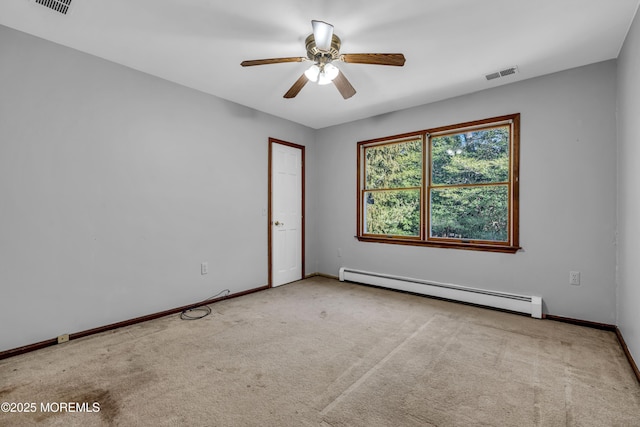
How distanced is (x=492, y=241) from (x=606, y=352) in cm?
142

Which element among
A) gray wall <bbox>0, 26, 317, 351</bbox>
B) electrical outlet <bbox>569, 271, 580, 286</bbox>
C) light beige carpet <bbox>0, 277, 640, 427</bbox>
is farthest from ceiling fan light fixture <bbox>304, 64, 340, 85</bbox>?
electrical outlet <bbox>569, 271, 580, 286</bbox>

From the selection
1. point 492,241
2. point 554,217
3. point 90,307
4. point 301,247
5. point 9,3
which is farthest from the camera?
point 301,247

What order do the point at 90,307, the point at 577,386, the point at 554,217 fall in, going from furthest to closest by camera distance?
the point at 554,217 < the point at 90,307 < the point at 577,386

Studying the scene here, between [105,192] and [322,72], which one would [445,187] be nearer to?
[322,72]

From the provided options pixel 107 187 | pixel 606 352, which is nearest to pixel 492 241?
→ pixel 606 352

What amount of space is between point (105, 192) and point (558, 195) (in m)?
4.61

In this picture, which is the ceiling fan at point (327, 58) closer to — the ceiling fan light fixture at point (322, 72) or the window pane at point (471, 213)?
the ceiling fan light fixture at point (322, 72)

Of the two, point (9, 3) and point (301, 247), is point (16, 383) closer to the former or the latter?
point (9, 3)

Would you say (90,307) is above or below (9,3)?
below

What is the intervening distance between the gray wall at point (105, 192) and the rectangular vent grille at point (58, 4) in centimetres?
56

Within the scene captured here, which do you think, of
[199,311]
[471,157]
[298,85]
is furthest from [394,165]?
[199,311]

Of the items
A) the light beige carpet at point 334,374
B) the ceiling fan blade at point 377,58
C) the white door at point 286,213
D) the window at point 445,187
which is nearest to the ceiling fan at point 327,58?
the ceiling fan blade at point 377,58

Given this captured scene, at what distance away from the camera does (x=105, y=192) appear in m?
2.89

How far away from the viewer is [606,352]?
2406mm
